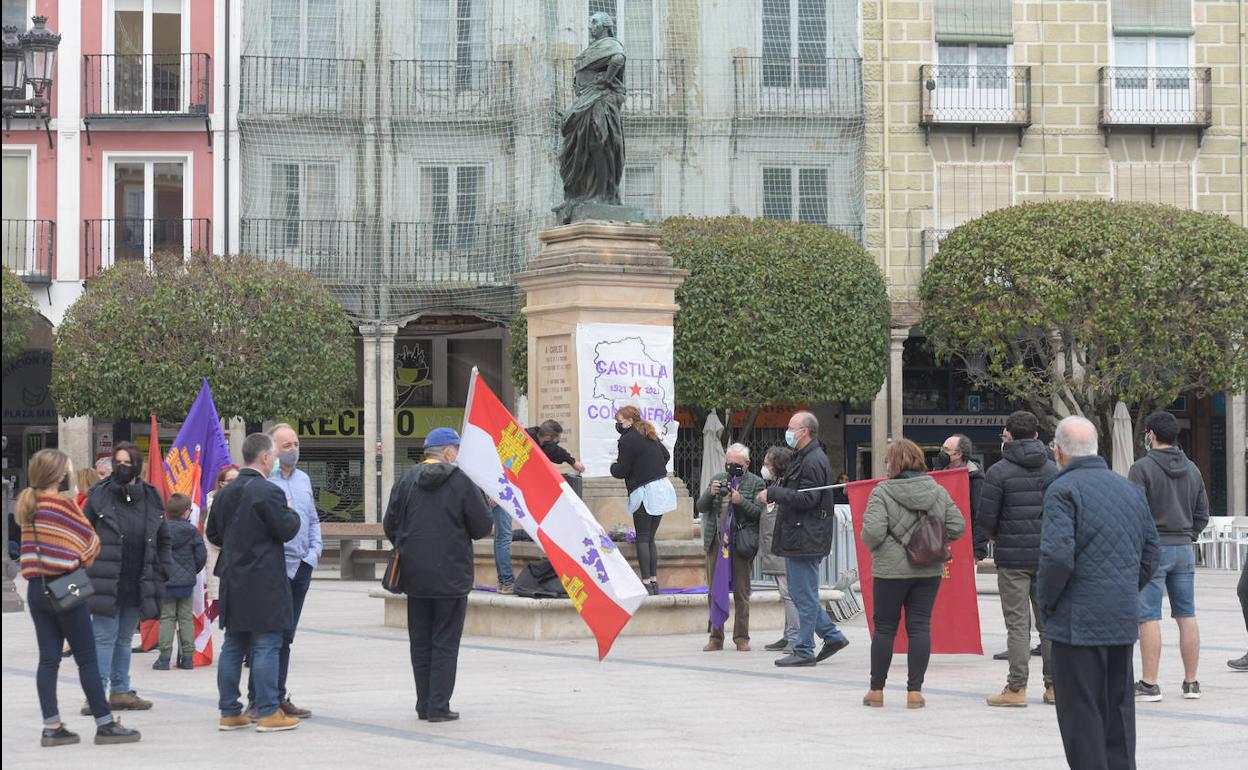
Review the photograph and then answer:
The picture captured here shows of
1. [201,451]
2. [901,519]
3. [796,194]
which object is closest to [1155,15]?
[796,194]

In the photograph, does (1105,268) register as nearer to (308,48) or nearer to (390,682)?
(308,48)

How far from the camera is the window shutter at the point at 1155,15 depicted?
125 ft

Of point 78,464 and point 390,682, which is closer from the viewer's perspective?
point 390,682

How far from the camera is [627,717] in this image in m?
11.4

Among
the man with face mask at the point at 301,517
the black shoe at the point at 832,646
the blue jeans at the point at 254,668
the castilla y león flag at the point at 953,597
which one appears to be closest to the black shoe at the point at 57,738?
the blue jeans at the point at 254,668

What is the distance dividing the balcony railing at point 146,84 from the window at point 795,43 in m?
10.8

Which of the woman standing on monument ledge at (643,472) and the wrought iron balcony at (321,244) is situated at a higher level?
the wrought iron balcony at (321,244)

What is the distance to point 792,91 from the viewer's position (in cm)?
3819

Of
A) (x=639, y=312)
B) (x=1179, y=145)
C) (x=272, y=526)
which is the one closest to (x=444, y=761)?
(x=272, y=526)

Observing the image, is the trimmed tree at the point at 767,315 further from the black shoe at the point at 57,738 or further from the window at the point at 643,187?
the black shoe at the point at 57,738

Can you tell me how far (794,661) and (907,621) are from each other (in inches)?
93.4

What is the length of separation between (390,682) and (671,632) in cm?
414

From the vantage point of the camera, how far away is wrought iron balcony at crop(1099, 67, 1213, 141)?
1487 inches

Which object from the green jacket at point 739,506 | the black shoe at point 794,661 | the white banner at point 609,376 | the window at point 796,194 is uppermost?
the window at point 796,194
